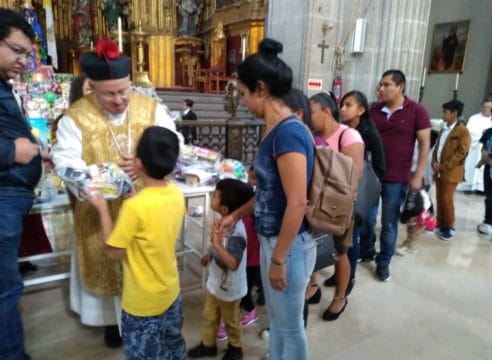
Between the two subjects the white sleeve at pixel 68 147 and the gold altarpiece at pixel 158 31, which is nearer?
the white sleeve at pixel 68 147

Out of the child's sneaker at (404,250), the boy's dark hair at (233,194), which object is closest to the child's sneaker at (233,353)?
the boy's dark hair at (233,194)

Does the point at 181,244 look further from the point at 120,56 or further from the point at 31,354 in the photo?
the point at 120,56

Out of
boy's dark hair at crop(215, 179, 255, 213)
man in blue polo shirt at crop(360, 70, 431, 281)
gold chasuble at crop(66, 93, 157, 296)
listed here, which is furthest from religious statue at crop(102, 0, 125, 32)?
Result: boy's dark hair at crop(215, 179, 255, 213)

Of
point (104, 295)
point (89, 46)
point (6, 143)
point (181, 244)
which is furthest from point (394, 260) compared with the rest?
point (89, 46)

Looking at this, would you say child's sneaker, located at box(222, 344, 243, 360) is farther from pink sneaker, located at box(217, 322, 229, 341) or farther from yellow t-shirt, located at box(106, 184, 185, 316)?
yellow t-shirt, located at box(106, 184, 185, 316)

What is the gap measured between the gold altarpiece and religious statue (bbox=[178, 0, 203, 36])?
16 cm

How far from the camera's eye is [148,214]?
1.36 m

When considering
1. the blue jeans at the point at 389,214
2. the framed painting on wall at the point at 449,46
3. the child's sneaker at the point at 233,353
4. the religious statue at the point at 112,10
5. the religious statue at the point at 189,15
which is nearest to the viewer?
the child's sneaker at the point at 233,353

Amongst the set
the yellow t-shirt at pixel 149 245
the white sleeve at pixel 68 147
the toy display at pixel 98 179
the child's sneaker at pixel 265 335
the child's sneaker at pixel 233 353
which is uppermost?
the white sleeve at pixel 68 147

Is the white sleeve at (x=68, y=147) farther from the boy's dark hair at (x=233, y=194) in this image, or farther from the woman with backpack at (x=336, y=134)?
the woman with backpack at (x=336, y=134)

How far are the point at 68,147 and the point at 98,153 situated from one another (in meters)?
0.14

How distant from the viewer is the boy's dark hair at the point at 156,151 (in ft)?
4.46

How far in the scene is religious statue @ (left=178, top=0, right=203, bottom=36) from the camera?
12.3 meters

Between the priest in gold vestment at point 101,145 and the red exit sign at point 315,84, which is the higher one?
the red exit sign at point 315,84
